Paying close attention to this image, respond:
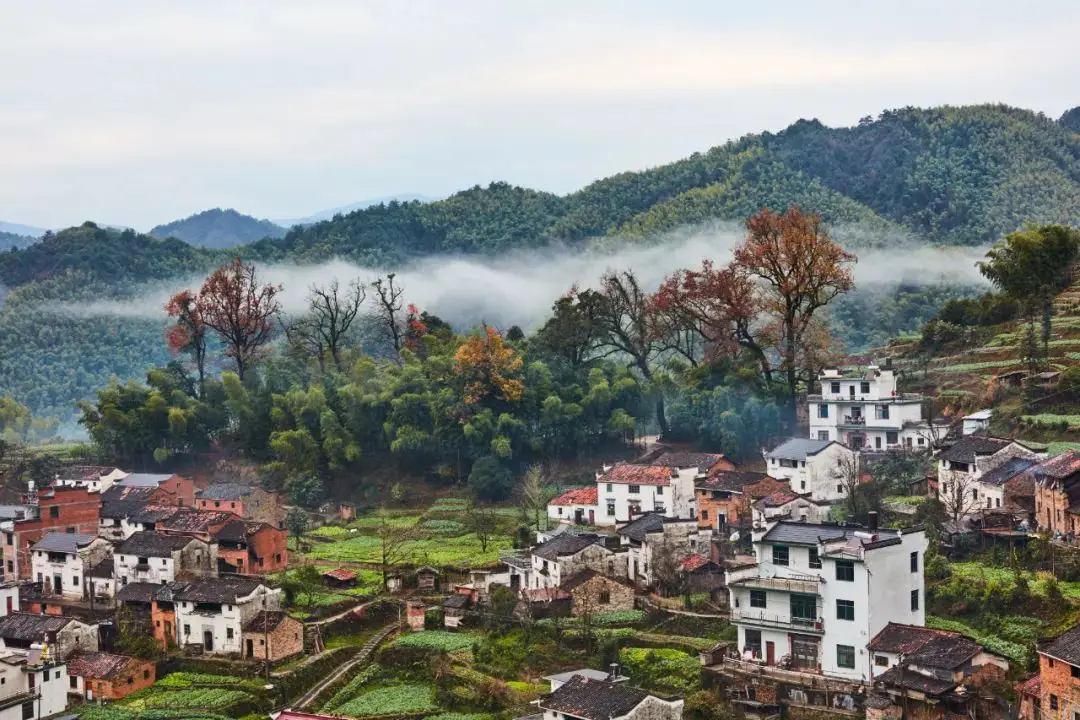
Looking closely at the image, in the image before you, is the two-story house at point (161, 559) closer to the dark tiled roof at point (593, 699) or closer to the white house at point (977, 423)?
the dark tiled roof at point (593, 699)

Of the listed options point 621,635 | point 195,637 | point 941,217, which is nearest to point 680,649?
point 621,635

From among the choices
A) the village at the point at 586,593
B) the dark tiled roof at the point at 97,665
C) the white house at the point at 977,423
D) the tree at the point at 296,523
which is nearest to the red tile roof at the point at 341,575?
the village at the point at 586,593

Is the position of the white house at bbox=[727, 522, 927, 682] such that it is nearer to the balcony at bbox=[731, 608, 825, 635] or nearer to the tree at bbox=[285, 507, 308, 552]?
the balcony at bbox=[731, 608, 825, 635]

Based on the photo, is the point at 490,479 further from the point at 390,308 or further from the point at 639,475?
the point at 390,308

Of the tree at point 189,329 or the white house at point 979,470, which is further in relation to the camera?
the tree at point 189,329

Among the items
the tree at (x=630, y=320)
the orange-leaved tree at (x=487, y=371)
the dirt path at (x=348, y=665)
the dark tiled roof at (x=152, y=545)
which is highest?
the tree at (x=630, y=320)

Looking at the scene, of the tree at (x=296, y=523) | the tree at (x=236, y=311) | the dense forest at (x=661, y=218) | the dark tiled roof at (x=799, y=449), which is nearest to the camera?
the dark tiled roof at (x=799, y=449)
